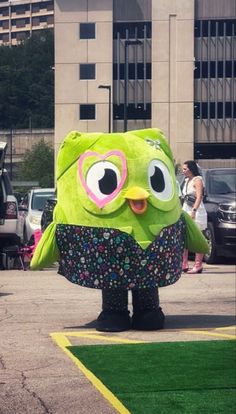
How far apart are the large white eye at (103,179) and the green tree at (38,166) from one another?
5470 cm

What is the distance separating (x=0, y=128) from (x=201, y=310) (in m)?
70.2

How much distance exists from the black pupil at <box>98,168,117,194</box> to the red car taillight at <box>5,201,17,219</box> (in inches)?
301

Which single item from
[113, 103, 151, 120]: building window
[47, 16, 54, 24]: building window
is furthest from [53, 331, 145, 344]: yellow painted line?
[47, 16, 54, 24]: building window

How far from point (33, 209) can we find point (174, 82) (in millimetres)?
34863

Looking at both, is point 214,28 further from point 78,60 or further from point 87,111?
point 87,111

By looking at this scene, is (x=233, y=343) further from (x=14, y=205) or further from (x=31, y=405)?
(x=14, y=205)

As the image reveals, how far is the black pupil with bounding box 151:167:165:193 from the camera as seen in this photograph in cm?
919

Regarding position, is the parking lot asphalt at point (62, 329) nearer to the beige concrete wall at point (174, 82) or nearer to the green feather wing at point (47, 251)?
the green feather wing at point (47, 251)

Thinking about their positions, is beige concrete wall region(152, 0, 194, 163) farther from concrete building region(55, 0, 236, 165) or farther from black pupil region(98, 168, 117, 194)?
black pupil region(98, 168, 117, 194)

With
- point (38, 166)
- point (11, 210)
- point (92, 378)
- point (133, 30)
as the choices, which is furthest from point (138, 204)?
point (38, 166)

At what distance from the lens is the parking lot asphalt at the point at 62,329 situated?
6969 mm

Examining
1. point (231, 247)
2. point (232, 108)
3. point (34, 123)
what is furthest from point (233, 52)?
point (231, 247)

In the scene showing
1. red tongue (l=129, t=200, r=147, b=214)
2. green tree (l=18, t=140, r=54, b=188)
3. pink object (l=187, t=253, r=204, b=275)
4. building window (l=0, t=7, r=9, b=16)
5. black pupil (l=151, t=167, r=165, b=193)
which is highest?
building window (l=0, t=7, r=9, b=16)

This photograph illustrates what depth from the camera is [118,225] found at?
8969mm
